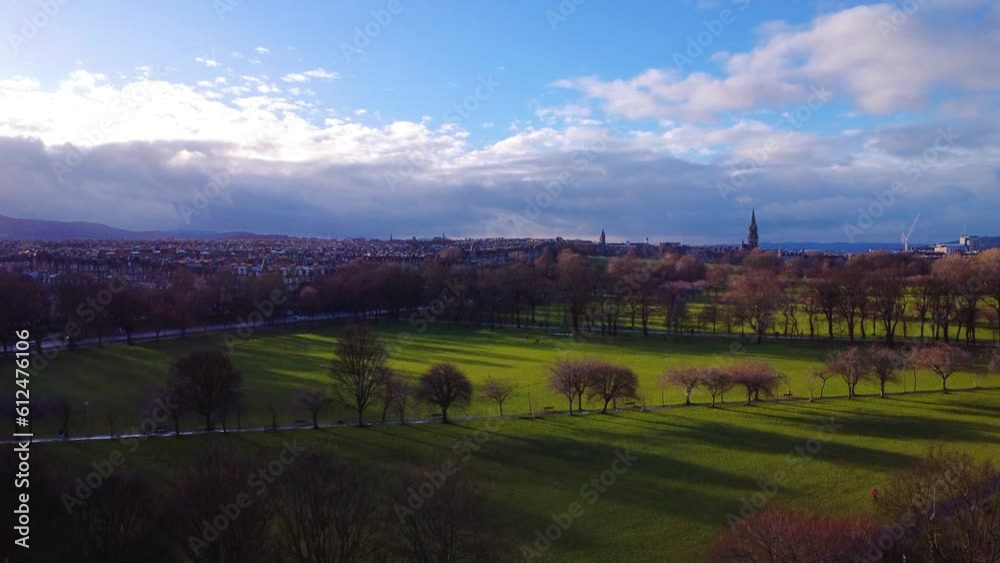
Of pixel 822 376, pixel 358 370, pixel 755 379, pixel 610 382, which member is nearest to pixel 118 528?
pixel 358 370

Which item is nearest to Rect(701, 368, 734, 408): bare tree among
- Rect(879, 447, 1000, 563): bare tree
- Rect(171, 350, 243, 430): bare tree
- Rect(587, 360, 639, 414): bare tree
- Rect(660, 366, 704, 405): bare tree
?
Rect(660, 366, 704, 405): bare tree

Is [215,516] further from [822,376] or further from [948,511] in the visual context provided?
[822,376]

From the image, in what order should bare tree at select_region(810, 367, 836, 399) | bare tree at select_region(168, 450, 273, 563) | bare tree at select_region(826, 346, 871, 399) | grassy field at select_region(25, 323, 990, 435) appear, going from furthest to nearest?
bare tree at select_region(810, 367, 836, 399)
bare tree at select_region(826, 346, 871, 399)
grassy field at select_region(25, 323, 990, 435)
bare tree at select_region(168, 450, 273, 563)

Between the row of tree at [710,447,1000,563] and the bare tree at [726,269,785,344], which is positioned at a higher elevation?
the bare tree at [726,269,785,344]

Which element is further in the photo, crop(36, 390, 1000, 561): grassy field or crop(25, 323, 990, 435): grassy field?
crop(25, 323, 990, 435): grassy field

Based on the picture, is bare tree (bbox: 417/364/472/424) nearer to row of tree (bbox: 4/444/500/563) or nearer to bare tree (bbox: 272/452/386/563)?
row of tree (bbox: 4/444/500/563)

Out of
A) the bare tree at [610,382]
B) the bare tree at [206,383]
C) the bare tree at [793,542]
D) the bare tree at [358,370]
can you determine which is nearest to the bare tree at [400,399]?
the bare tree at [358,370]
